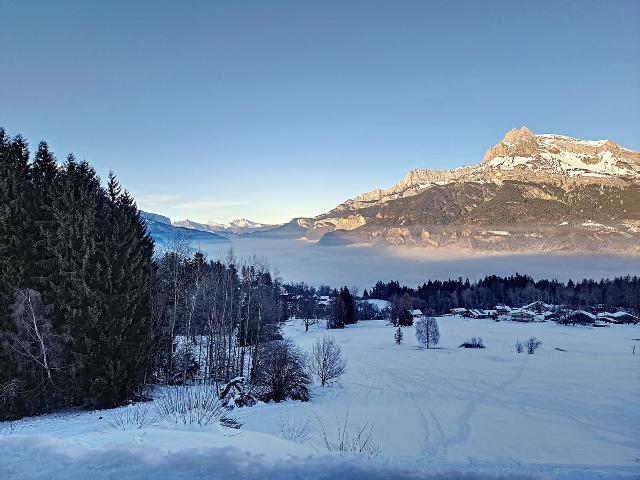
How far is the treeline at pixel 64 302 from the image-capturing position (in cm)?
2422

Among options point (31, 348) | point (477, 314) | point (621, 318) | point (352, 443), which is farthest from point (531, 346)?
point (621, 318)

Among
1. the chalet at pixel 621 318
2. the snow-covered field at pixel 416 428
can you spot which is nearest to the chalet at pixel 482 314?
the chalet at pixel 621 318

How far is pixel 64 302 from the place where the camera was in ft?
85.3

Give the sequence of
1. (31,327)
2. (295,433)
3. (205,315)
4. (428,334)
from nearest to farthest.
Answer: (295,433) < (31,327) < (205,315) < (428,334)

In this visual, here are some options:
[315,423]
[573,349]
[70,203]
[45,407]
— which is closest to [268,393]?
[315,423]

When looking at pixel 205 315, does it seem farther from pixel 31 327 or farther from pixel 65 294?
pixel 31 327

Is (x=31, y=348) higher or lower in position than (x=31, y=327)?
lower

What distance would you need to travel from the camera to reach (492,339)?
107 metres

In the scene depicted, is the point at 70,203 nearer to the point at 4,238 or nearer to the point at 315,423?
the point at 4,238

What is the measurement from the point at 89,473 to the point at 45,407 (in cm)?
2422

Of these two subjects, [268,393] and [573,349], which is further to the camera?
[573,349]

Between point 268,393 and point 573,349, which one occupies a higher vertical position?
point 268,393

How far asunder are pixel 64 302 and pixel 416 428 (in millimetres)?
24276

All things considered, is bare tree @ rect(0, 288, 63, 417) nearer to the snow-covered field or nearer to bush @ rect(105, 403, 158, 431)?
the snow-covered field
